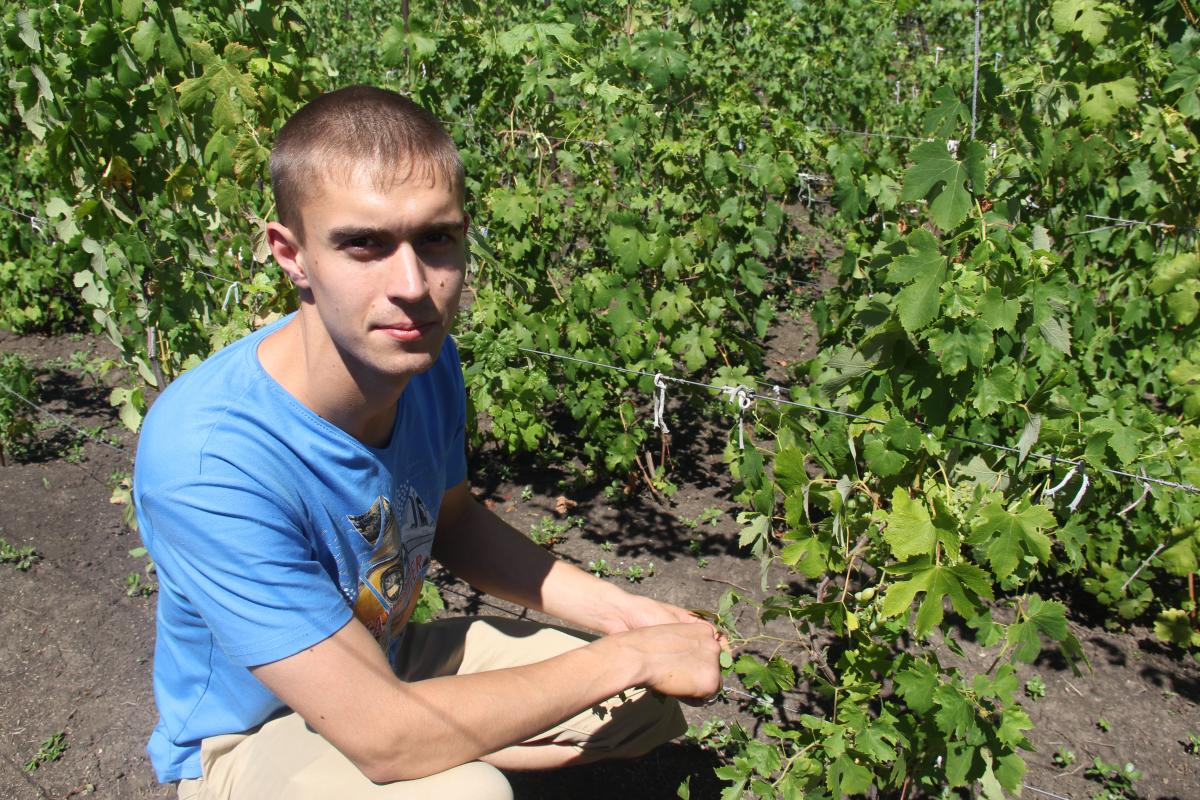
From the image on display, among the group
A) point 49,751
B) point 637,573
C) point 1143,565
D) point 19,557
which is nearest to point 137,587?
point 19,557

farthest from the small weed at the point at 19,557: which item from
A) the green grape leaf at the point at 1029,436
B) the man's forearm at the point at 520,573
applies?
the green grape leaf at the point at 1029,436

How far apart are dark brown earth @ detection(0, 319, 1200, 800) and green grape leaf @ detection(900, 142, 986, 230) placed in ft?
5.05

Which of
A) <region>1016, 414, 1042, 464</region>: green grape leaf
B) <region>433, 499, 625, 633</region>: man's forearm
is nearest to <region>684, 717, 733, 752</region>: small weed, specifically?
<region>433, 499, 625, 633</region>: man's forearm

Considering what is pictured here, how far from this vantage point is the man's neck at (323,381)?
154cm

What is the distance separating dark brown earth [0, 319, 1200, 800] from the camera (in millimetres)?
2598

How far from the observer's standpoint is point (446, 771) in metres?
1.54

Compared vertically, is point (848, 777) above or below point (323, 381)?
below

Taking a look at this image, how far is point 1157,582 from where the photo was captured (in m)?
3.46

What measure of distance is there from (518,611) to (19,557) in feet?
6.02

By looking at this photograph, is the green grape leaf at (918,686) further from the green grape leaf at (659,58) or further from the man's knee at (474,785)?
the green grape leaf at (659,58)

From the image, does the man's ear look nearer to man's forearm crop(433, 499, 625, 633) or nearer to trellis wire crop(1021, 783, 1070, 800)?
man's forearm crop(433, 499, 625, 633)

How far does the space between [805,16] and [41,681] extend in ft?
29.1

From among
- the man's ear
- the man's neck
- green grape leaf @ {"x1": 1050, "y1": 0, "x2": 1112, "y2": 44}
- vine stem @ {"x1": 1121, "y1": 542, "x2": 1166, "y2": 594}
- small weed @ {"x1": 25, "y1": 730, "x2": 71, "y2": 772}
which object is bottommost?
small weed @ {"x1": 25, "y1": 730, "x2": 71, "y2": 772}

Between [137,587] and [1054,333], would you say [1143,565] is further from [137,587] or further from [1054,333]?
[137,587]
